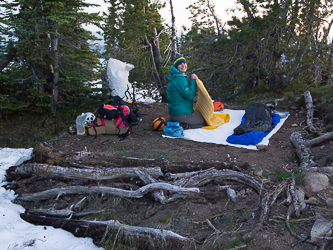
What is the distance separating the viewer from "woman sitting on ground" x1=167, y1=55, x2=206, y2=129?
5938 millimetres

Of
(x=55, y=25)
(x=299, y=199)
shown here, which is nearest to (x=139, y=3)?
(x=55, y=25)

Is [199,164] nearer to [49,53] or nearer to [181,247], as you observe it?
[181,247]

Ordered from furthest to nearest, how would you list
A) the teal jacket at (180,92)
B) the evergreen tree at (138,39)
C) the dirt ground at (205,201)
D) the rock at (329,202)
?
the evergreen tree at (138,39) < the teal jacket at (180,92) < the rock at (329,202) < the dirt ground at (205,201)

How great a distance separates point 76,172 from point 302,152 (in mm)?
3400

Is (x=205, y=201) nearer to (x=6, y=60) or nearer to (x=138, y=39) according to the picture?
(x=6, y=60)

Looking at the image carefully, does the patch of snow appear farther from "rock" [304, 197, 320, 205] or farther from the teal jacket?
the teal jacket

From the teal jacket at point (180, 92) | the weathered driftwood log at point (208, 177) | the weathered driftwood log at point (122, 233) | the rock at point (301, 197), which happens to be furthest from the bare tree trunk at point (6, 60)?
the rock at point (301, 197)

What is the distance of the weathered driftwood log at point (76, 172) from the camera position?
349 centimetres

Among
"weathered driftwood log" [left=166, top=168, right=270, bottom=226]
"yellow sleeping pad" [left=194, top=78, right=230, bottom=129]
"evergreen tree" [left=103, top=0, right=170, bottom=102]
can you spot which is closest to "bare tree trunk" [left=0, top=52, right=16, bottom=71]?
"evergreen tree" [left=103, top=0, right=170, bottom=102]

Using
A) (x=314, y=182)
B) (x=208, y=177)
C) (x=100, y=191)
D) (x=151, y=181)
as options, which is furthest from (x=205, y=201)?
(x=100, y=191)

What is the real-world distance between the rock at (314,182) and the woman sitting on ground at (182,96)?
3.30 metres

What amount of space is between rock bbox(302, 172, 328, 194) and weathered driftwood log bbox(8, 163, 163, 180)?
1689mm

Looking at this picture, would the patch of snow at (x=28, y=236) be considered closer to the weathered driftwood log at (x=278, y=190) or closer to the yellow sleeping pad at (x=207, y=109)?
the weathered driftwood log at (x=278, y=190)

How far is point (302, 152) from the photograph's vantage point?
4.15 m
